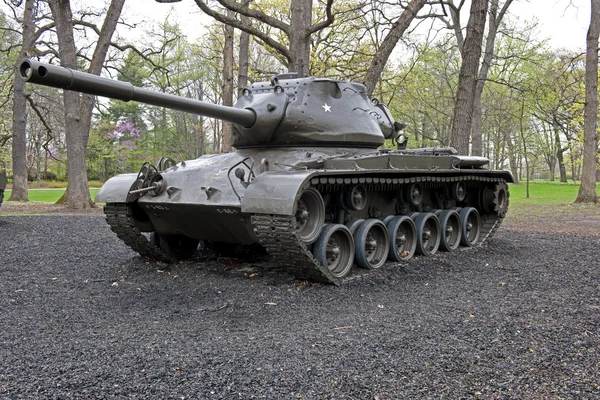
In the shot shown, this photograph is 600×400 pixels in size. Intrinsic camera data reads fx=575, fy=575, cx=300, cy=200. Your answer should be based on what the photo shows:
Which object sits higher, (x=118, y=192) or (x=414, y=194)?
(x=118, y=192)

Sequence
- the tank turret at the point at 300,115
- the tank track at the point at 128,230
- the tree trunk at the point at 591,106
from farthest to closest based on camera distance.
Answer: the tree trunk at the point at 591,106
the tank turret at the point at 300,115
the tank track at the point at 128,230

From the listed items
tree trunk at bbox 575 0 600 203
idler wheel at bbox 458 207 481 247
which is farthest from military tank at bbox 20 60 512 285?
tree trunk at bbox 575 0 600 203

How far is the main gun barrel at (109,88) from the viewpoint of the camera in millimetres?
5344

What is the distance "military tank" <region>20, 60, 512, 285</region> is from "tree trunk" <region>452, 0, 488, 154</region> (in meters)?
5.45

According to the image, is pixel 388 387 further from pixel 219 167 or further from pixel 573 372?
pixel 219 167

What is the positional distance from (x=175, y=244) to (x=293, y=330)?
14.7 feet

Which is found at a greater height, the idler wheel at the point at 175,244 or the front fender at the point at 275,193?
the front fender at the point at 275,193

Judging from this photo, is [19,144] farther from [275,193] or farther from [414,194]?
[275,193]

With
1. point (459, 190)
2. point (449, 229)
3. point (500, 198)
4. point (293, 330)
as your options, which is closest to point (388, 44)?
point (500, 198)

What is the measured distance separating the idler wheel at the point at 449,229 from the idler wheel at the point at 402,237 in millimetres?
996

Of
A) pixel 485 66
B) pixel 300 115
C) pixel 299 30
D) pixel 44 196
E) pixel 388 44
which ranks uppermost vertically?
pixel 485 66

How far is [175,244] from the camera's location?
30.4 ft

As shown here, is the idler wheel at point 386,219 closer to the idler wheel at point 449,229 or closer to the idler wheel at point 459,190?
the idler wheel at point 449,229

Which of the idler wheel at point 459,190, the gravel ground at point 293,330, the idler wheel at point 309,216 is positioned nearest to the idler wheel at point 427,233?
the gravel ground at point 293,330
